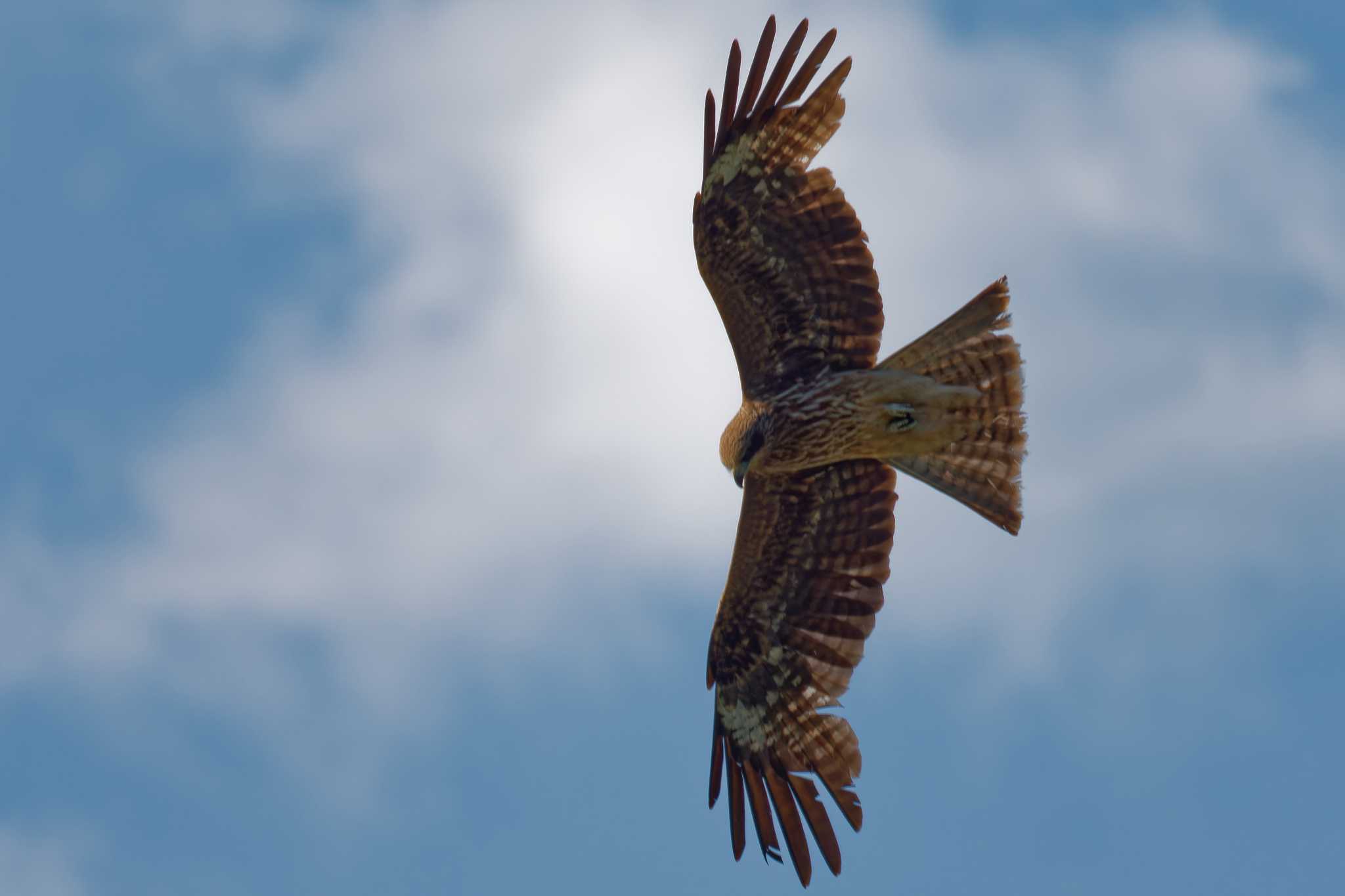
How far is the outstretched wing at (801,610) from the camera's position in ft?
41.2

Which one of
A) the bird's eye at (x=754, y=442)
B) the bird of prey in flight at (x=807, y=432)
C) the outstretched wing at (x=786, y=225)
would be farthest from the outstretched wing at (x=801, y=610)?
the outstretched wing at (x=786, y=225)

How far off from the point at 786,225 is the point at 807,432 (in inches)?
55.2

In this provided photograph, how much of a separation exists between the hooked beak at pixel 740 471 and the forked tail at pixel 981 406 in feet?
3.43

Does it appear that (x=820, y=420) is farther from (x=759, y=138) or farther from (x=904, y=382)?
(x=759, y=138)

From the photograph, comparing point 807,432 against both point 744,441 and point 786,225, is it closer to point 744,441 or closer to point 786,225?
point 744,441

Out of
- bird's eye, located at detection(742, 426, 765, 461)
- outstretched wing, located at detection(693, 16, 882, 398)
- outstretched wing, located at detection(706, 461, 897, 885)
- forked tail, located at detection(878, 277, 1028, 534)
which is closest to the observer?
outstretched wing, located at detection(693, 16, 882, 398)

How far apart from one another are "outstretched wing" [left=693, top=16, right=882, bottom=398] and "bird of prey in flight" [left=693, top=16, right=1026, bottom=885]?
0.04 feet

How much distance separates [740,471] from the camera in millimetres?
12344

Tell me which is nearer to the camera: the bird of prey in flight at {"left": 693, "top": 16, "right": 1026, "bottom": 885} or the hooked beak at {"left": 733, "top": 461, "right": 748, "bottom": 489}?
the bird of prey in flight at {"left": 693, "top": 16, "right": 1026, "bottom": 885}

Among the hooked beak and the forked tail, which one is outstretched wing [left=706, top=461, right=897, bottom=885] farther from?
the forked tail

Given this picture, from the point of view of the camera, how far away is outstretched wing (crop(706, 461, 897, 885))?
12.6 metres

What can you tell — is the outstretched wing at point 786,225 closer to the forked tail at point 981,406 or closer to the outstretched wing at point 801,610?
the forked tail at point 981,406

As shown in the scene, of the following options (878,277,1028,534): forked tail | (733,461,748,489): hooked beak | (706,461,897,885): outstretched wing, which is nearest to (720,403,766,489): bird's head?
(733,461,748,489): hooked beak

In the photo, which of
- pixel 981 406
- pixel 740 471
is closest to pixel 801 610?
pixel 740 471
